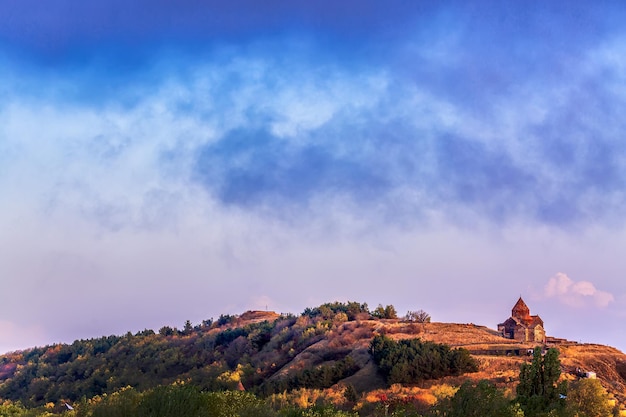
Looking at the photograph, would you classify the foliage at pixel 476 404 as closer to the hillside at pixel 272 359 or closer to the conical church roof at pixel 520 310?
the hillside at pixel 272 359

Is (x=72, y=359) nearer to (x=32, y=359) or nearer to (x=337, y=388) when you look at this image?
(x=32, y=359)

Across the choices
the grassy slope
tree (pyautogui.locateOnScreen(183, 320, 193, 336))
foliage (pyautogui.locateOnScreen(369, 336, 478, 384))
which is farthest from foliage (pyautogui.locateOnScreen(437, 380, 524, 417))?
tree (pyautogui.locateOnScreen(183, 320, 193, 336))

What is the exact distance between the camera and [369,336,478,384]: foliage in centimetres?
3972

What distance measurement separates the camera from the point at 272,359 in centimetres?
5516

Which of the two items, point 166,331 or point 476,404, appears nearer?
point 476,404

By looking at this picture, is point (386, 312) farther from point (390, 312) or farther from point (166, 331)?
point (166, 331)

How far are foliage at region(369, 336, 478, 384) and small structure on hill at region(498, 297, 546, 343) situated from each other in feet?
67.3

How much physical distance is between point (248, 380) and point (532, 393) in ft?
92.4

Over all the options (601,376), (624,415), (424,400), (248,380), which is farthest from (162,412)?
(601,376)

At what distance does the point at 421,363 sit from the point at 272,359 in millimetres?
18338

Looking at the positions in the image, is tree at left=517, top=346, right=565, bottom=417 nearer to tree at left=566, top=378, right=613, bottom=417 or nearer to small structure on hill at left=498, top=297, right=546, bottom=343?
tree at left=566, top=378, right=613, bottom=417

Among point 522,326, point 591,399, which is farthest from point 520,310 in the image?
point 591,399

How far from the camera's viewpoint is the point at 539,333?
202ft

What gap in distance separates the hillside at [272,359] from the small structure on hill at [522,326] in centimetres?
150
